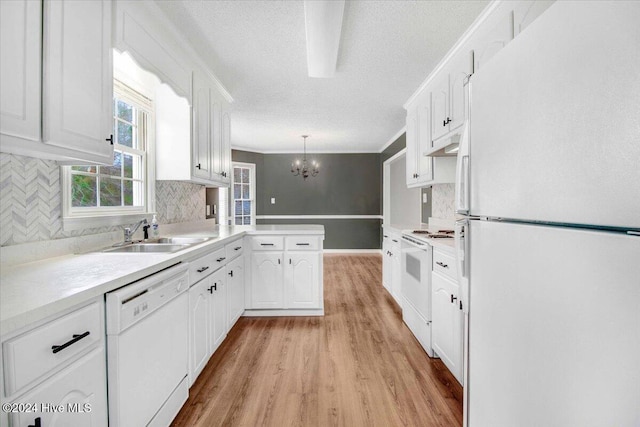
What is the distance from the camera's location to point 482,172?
1090 millimetres

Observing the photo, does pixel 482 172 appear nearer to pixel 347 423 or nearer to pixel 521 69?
pixel 521 69

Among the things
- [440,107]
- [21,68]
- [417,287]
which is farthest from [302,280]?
[21,68]

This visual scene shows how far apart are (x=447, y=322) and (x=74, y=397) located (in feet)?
6.58

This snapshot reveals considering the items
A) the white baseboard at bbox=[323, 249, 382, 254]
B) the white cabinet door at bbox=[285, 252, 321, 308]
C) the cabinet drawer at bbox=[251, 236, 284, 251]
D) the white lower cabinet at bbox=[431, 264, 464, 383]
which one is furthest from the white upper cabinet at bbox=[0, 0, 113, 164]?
the white baseboard at bbox=[323, 249, 382, 254]

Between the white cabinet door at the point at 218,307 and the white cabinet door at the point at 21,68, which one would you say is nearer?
the white cabinet door at the point at 21,68

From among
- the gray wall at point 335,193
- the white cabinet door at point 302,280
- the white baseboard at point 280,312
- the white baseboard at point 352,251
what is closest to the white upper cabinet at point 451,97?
the white cabinet door at point 302,280

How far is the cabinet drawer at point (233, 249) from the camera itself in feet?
8.69

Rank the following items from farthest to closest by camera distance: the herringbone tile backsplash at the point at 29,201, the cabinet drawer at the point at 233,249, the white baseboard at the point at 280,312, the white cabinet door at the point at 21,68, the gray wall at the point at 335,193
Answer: the gray wall at the point at 335,193
the white baseboard at the point at 280,312
the cabinet drawer at the point at 233,249
the herringbone tile backsplash at the point at 29,201
the white cabinet door at the point at 21,68

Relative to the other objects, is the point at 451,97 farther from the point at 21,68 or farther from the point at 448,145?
the point at 21,68

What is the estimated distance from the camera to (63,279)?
1143 mm

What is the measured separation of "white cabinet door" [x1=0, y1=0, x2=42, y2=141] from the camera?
1.04 metres

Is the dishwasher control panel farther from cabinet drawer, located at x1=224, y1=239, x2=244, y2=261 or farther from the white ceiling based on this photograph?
the white ceiling

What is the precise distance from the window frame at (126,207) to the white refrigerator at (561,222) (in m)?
1.75

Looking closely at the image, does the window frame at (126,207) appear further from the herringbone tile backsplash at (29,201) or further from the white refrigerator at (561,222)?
the white refrigerator at (561,222)
